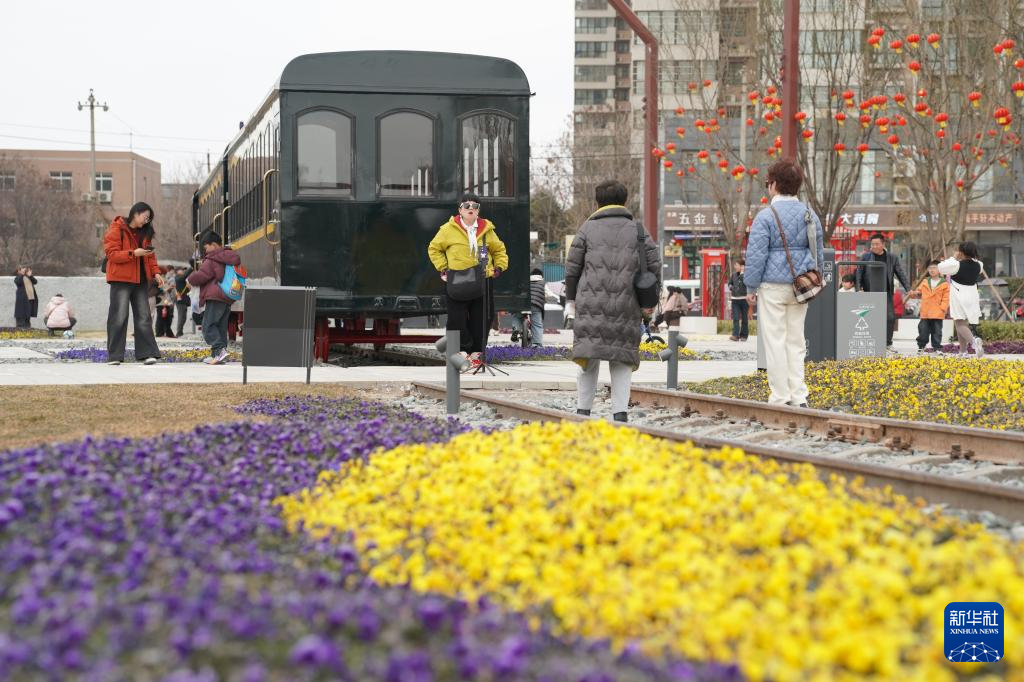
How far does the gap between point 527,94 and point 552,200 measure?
224 ft

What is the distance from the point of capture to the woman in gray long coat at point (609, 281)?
9.88 meters

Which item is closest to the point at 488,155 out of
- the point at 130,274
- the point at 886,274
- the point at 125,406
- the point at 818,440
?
the point at 130,274

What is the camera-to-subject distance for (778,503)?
5305 millimetres

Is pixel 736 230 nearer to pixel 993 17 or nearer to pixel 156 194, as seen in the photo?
pixel 993 17

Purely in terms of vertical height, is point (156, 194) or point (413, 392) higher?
point (156, 194)

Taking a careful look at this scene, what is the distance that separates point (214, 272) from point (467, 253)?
5259mm

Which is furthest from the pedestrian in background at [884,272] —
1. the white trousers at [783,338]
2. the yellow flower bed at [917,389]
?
the white trousers at [783,338]

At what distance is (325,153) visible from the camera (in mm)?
16984

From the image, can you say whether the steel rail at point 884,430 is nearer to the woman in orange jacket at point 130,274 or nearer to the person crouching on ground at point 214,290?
the woman in orange jacket at point 130,274

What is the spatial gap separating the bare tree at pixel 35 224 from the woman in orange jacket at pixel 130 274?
210 feet

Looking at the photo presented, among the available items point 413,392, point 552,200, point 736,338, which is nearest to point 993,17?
point 736,338

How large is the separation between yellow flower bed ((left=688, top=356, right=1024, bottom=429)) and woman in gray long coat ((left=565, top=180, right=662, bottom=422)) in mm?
2791

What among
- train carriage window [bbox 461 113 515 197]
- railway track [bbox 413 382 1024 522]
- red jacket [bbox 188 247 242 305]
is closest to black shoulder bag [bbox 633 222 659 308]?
railway track [bbox 413 382 1024 522]

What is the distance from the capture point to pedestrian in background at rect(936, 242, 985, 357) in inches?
856
